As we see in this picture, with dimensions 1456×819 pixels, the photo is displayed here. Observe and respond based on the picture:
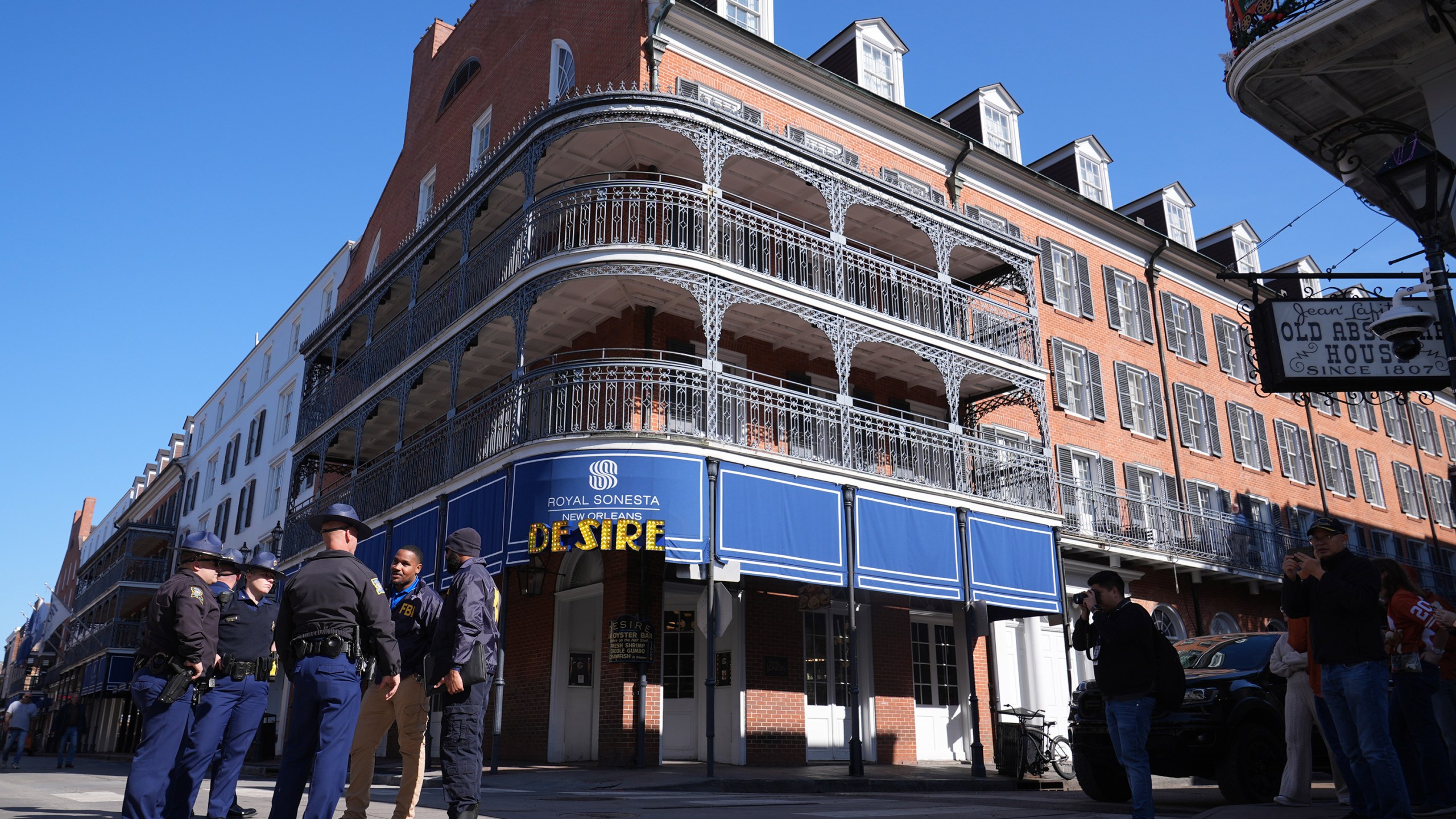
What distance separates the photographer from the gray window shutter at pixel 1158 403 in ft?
87.4

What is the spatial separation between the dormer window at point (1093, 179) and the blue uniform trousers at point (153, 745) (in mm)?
26475

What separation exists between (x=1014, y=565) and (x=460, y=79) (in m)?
19.4

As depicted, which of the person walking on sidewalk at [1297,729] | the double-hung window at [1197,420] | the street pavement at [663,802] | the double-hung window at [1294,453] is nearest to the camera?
the street pavement at [663,802]

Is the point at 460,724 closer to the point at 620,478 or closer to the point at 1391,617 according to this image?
→ the point at 1391,617

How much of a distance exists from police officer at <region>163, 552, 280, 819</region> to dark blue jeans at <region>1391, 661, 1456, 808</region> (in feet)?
25.8

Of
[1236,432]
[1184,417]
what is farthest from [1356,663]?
[1236,432]

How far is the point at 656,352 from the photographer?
675 inches

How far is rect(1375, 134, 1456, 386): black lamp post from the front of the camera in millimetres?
7324

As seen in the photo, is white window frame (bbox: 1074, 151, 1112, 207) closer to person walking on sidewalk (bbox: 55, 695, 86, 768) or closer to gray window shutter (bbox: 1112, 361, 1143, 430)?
gray window shutter (bbox: 1112, 361, 1143, 430)

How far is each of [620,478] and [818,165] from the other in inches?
285

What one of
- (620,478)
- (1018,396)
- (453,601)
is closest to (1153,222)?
(1018,396)

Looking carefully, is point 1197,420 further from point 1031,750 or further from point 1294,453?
point 1031,750

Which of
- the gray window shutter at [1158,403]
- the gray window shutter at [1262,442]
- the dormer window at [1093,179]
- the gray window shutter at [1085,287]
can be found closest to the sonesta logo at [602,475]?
the gray window shutter at [1085,287]

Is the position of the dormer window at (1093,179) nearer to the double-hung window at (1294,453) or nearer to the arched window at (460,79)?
the double-hung window at (1294,453)
